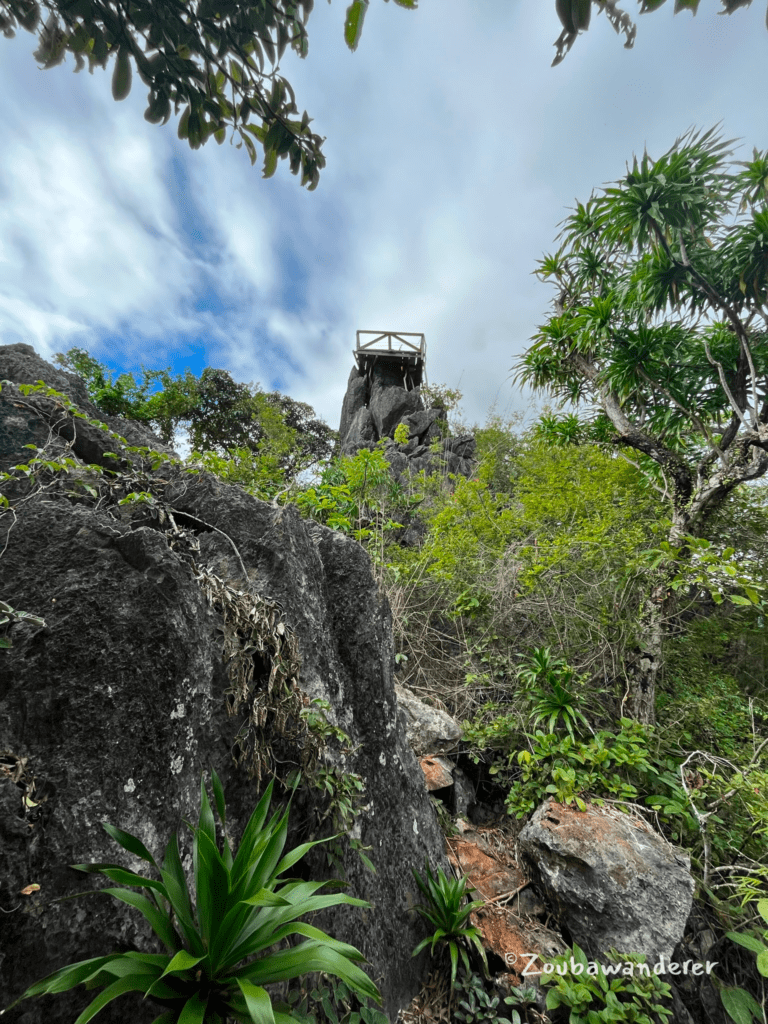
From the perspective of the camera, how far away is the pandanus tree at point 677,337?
4020mm

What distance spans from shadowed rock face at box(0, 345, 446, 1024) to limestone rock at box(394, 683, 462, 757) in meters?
1.18

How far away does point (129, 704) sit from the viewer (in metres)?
1.59

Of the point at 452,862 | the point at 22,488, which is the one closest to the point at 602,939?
the point at 452,862

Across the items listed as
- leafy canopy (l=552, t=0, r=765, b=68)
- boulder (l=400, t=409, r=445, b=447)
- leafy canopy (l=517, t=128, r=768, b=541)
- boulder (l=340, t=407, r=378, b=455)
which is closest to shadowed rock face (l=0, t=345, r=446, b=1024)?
leafy canopy (l=552, t=0, r=765, b=68)

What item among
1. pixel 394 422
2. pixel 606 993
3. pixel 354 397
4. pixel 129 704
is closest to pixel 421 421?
pixel 394 422

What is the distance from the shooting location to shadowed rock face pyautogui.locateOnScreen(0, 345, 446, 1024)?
1.32 metres

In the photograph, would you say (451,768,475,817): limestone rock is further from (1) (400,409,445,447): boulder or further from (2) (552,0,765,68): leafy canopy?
(1) (400,409,445,447): boulder

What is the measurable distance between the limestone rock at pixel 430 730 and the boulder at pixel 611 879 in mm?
1038

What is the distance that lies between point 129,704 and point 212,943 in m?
0.86

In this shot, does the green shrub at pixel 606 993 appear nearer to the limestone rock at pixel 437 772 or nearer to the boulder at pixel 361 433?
the limestone rock at pixel 437 772

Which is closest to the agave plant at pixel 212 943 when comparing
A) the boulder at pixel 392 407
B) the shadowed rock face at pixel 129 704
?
the shadowed rock face at pixel 129 704

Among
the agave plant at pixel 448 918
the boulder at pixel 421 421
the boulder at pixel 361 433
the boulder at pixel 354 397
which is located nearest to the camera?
the agave plant at pixel 448 918

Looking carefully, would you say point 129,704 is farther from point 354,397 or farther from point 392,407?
point 354,397

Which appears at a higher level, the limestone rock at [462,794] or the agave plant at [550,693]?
the agave plant at [550,693]
